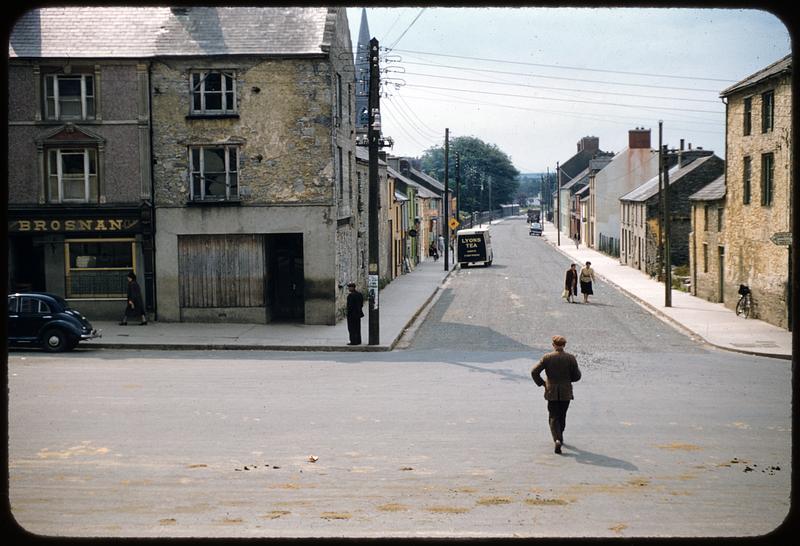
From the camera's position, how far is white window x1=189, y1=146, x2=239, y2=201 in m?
29.0

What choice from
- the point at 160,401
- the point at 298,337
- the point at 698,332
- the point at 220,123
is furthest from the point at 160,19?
the point at 698,332

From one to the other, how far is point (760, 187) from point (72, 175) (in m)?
22.5

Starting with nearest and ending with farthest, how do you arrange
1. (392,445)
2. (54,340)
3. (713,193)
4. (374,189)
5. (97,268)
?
1. (392,445)
2. (54,340)
3. (374,189)
4. (97,268)
5. (713,193)

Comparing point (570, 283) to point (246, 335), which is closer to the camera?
point (246, 335)

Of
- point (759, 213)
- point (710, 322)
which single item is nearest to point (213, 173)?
point (710, 322)

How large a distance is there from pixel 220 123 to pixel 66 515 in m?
20.6

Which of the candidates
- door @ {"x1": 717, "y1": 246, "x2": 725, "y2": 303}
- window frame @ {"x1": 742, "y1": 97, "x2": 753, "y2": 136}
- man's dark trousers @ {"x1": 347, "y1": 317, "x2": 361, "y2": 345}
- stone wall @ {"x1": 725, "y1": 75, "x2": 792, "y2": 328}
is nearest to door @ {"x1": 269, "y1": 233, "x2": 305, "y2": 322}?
man's dark trousers @ {"x1": 347, "y1": 317, "x2": 361, "y2": 345}

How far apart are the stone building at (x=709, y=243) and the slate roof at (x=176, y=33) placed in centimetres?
1751

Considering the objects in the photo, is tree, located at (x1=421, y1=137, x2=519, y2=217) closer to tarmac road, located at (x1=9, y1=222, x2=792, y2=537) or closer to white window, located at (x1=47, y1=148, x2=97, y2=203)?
white window, located at (x1=47, y1=148, x2=97, y2=203)

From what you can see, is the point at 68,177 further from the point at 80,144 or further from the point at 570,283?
the point at 570,283

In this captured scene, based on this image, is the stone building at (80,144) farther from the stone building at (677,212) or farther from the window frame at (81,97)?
the stone building at (677,212)

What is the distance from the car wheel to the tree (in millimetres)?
117387

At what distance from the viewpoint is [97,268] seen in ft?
96.3

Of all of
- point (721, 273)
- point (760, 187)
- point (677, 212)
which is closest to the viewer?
point (760, 187)
